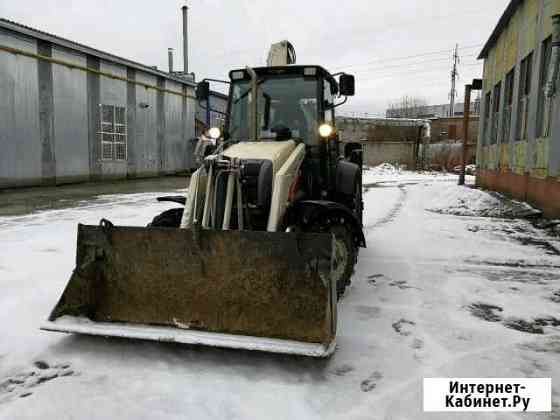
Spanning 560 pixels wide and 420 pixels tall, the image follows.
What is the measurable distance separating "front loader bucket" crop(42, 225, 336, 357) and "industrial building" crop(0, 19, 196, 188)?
11937mm

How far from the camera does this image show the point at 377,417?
8.28ft

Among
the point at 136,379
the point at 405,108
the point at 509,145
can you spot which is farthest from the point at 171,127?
the point at 405,108

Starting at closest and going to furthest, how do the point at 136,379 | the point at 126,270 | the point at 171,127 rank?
the point at 136,379
the point at 126,270
the point at 171,127

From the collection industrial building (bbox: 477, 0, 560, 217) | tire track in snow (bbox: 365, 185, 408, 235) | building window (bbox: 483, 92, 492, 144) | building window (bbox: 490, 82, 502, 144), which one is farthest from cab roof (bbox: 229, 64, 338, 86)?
building window (bbox: 483, 92, 492, 144)

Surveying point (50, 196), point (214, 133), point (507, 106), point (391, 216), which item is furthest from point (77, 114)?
point (507, 106)

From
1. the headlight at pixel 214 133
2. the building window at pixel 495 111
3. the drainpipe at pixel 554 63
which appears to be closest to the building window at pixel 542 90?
the drainpipe at pixel 554 63

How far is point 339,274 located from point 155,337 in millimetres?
1871

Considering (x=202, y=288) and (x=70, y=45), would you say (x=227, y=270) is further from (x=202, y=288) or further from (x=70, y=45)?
(x=70, y=45)

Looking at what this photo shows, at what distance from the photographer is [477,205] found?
11328mm

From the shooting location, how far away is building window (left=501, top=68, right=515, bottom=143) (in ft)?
44.0

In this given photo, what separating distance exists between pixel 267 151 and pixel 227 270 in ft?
4.86

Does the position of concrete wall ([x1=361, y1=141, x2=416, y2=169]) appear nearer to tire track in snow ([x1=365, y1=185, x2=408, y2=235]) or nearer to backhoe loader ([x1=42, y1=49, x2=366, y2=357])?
tire track in snow ([x1=365, y1=185, x2=408, y2=235])

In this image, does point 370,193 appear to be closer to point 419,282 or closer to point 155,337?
point 419,282

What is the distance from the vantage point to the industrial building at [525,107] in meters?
8.88
